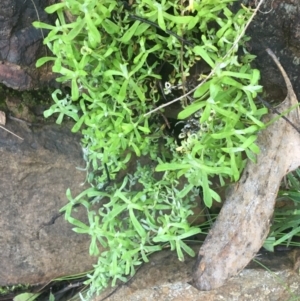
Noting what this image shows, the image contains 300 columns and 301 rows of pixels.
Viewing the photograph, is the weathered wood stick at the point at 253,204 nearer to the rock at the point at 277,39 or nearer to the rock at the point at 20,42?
the rock at the point at 277,39

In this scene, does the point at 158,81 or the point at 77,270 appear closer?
the point at 158,81

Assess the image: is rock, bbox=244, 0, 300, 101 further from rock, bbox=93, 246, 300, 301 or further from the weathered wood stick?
rock, bbox=93, 246, 300, 301

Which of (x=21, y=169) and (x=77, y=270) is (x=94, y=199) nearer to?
(x=21, y=169)

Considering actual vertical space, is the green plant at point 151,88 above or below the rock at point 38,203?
above

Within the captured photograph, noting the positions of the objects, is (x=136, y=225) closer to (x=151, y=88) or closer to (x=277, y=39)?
(x=151, y=88)

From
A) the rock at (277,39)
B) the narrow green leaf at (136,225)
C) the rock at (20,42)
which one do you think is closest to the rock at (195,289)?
the narrow green leaf at (136,225)

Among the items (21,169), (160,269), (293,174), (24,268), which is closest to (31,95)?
(21,169)

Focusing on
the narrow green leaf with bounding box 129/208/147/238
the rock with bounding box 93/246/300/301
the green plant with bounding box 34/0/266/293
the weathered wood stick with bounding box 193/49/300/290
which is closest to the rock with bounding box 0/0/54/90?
the green plant with bounding box 34/0/266/293
